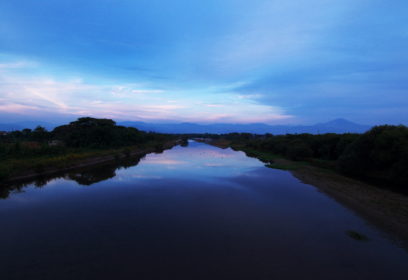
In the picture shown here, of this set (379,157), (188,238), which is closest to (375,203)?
(379,157)

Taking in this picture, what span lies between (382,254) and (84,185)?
762 inches

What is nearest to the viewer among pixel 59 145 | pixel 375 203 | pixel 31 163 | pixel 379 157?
pixel 375 203

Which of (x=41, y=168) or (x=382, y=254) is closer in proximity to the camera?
(x=382, y=254)

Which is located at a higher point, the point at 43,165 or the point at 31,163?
the point at 31,163

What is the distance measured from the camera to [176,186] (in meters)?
16.8

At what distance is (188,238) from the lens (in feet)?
27.4

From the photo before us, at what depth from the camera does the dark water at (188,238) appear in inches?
253

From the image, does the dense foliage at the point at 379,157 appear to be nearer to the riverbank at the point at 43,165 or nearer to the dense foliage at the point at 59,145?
the riverbank at the point at 43,165

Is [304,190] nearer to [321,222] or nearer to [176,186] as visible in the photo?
[321,222]

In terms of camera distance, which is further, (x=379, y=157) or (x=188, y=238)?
(x=379, y=157)

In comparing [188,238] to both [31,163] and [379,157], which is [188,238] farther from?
[31,163]

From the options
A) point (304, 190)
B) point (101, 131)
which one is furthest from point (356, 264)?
point (101, 131)

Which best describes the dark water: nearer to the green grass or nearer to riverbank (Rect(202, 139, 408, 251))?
riverbank (Rect(202, 139, 408, 251))

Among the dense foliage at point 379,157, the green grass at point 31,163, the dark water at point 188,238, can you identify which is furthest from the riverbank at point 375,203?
the green grass at point 31,163
